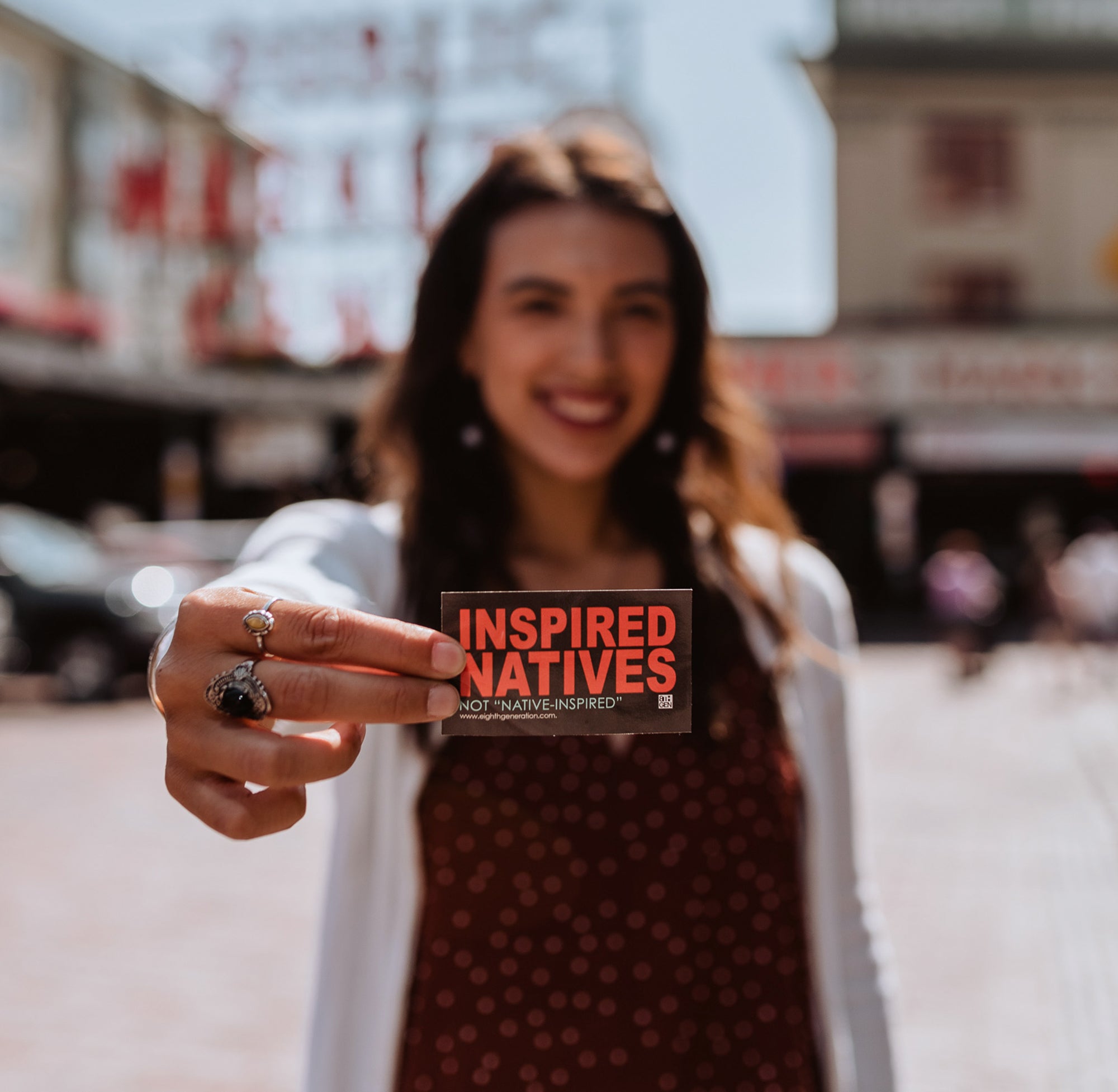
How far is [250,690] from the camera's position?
84cm

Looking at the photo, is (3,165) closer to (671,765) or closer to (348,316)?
(348,316)

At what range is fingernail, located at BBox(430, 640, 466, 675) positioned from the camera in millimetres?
822

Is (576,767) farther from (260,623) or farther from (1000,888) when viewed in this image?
(1000,888)

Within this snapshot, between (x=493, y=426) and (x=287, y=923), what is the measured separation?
4613 millimetres

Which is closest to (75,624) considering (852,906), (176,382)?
(176,382)

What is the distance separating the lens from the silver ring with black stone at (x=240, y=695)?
32.9 inches

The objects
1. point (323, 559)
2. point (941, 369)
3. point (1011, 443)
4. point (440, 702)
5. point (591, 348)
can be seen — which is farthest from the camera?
point (1011, 443)

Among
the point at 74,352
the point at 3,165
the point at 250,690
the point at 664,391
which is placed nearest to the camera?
the point at 250,690

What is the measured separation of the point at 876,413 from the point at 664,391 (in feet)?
62.8

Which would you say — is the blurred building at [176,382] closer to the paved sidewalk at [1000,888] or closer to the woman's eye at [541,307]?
the paved sidewalk at [1000,888]

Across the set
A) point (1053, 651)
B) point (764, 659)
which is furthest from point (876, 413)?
point (764, 659)

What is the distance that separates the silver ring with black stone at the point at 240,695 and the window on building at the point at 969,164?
2217cm

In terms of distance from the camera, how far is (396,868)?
57.9 inches

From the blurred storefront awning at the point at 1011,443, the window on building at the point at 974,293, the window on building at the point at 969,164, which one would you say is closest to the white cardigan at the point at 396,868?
the blurred storefront awning at the point at 1011,443
